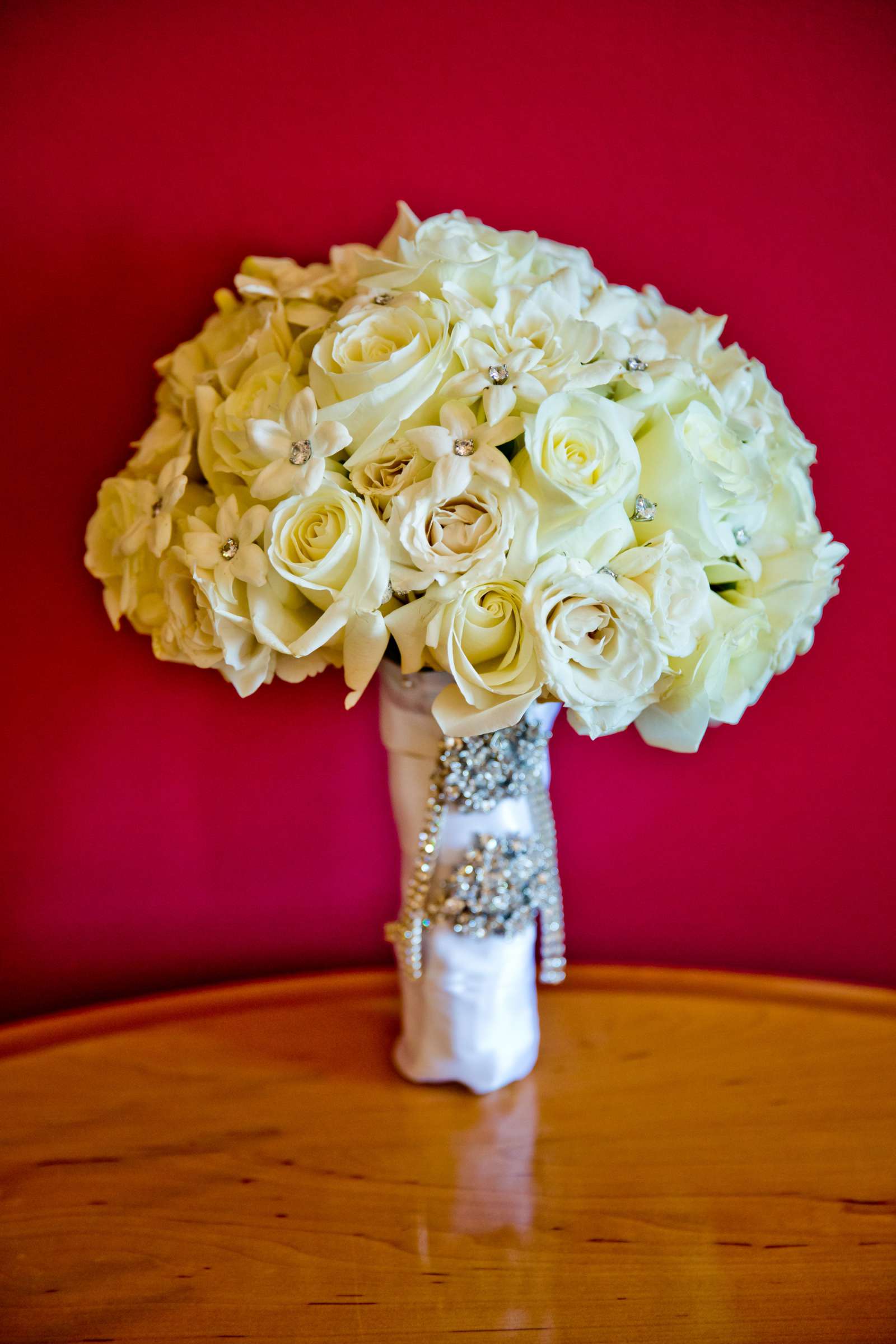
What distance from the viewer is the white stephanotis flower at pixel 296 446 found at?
0.63 m

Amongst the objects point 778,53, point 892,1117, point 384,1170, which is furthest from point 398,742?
point 778,53

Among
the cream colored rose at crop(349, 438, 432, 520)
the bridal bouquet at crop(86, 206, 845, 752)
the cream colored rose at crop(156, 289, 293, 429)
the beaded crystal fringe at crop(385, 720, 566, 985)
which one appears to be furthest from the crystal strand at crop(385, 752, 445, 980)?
the cream colored rose at crop(156, 289, 293, 429)

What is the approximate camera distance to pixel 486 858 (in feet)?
2.63

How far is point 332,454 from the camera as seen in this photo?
2.17ft

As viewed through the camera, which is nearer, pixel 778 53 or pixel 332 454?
pixel 332 454

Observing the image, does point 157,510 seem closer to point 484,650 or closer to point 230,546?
point 230,546

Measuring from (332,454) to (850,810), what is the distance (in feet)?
2.55

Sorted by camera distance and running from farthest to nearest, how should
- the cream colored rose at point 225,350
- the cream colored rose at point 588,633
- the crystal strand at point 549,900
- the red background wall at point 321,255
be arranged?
the red background wall at point 321,255 → the crystal strand at point 549,900 → the cream colored rose at point 225,350 → the cream colored rose at point 588,633

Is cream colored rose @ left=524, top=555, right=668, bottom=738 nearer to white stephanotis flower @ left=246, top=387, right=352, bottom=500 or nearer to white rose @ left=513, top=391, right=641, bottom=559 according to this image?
white rose @ left=513, top=391, right=641, bottom=559

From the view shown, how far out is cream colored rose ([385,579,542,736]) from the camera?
624 mm

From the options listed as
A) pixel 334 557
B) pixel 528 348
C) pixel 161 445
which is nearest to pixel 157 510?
pixel 161 445

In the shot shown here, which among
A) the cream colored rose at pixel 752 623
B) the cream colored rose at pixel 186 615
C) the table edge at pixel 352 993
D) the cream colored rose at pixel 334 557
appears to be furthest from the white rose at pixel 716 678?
the table edge at pixel 352 993

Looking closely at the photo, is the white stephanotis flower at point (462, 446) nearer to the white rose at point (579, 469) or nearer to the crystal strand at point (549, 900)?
the white rose at point (579, 469)

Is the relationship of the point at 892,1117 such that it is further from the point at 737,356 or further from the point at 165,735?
the point at 165,735
